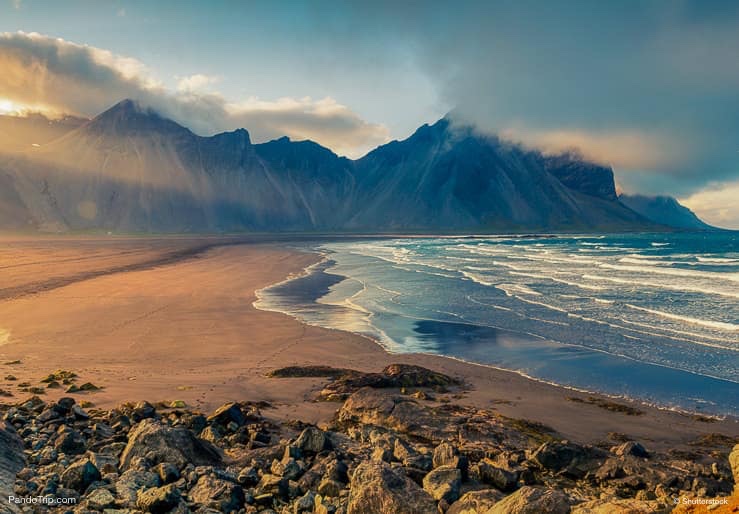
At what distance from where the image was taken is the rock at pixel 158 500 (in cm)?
547

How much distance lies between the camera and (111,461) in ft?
21.9

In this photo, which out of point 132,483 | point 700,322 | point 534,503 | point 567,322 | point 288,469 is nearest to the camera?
point 534,503

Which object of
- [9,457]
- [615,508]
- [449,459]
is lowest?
[9,457]

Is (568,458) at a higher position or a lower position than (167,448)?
lower

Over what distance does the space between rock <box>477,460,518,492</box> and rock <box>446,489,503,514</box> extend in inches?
32.1

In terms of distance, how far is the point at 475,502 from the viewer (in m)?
5.54

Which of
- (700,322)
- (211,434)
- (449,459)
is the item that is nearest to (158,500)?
(211,434)

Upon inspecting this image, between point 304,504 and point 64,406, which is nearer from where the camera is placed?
point 304,504

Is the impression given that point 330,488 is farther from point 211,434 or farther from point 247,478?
point 211,434

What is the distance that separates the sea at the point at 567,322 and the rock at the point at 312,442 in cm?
860

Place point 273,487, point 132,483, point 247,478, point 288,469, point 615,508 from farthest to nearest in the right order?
point 288,469 → point 247,478 → point 273,487 → point 132,483 → point 615,508

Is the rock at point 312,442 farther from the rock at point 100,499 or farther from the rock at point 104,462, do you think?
the rock at point 100,499

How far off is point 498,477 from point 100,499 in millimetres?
4996

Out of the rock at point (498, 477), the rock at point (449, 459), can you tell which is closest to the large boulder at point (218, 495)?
the rock at point (449, 459)
